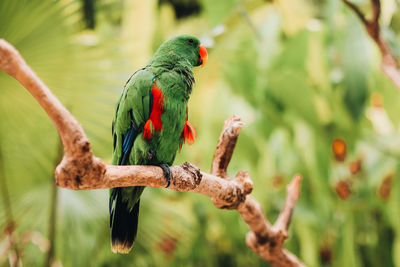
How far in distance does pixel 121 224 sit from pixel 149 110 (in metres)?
0.26

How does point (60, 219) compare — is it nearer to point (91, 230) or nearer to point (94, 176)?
point (91, 230)

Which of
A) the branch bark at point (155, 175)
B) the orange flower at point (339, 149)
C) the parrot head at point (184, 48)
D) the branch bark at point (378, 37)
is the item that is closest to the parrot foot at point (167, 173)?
the branch bark at point (155, 175)

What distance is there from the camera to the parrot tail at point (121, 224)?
0.75 meters

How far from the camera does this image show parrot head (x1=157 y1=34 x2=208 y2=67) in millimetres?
789

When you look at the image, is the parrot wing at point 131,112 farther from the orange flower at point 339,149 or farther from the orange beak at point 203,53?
the orange flower at point 339,149

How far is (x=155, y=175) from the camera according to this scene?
0.83 meters

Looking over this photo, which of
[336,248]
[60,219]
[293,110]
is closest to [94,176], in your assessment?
[60,219]

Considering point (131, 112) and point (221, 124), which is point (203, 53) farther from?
point (221, 124)

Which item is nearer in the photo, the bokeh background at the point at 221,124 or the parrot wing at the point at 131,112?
the parrot wing at the point at 131,112

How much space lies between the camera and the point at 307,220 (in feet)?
7.78

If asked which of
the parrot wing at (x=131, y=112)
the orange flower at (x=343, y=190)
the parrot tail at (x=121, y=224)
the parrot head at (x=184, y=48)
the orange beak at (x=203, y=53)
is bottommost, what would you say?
the orange flower at (x=343, y=190)

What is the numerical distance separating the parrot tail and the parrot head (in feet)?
1.08

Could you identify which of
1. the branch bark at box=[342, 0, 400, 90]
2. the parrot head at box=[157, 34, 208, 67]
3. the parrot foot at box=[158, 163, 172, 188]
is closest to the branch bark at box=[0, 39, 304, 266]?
the parrot foot at box=[158, 163, 172, 188]

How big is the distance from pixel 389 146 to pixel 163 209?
1515mm
